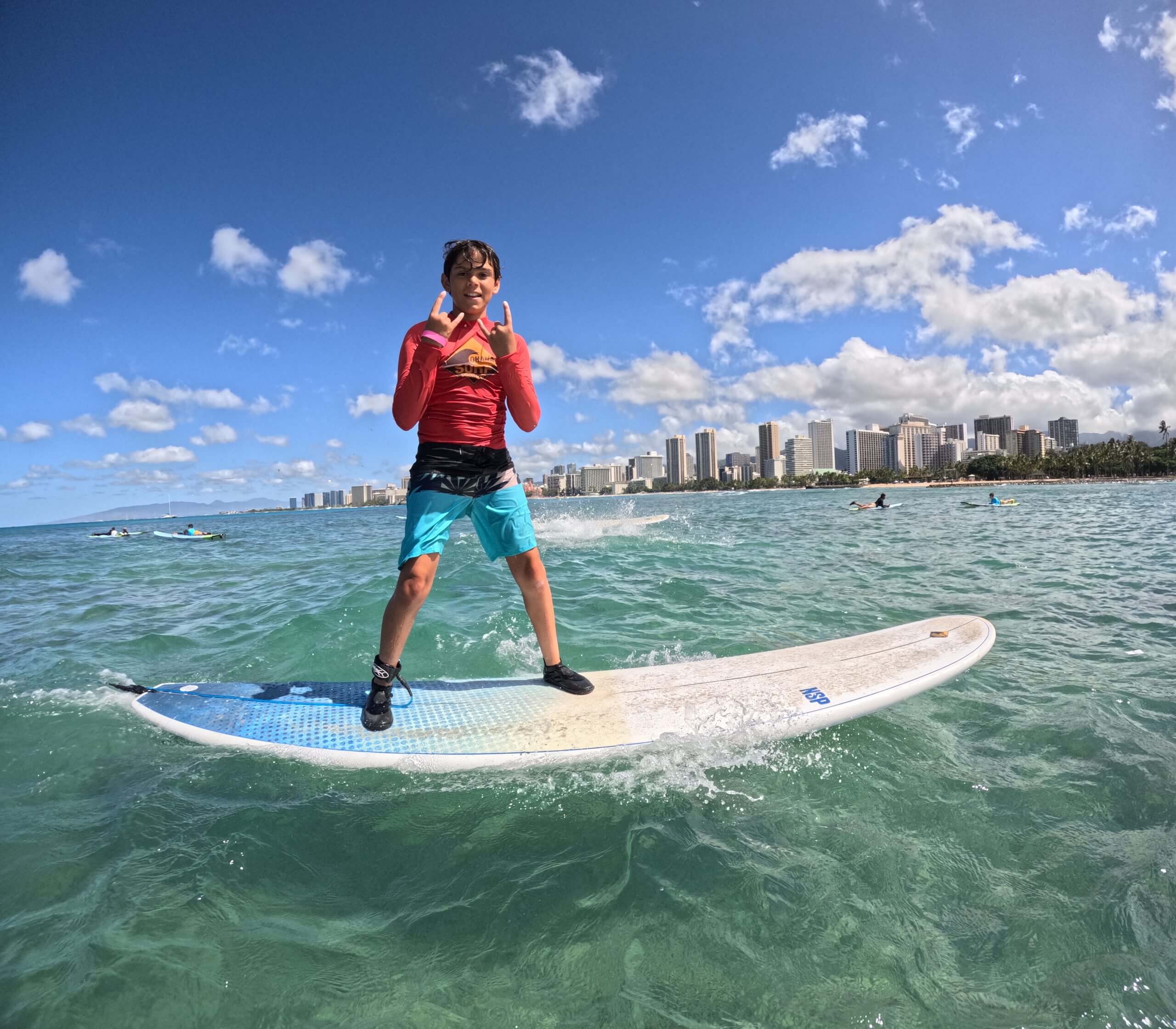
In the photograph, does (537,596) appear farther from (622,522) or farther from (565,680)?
(622,522)

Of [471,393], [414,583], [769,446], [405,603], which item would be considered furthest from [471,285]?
[769,446]

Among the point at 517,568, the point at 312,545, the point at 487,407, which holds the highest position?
the point at 487,407

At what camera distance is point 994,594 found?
7.38 m

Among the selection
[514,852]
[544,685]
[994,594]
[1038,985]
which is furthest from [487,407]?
[994,594]

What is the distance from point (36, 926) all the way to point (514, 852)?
5.20ft

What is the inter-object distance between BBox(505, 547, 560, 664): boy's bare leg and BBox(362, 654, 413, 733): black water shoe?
34.6 inches

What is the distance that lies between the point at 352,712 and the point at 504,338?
7.72 feet

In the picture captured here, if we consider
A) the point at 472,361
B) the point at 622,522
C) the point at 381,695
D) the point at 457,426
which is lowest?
the point at 622,522

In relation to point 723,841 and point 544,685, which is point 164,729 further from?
point 723,841

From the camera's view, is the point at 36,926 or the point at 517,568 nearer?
the point at 36,926

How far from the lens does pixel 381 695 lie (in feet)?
10.8

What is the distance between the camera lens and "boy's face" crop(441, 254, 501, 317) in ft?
10.4

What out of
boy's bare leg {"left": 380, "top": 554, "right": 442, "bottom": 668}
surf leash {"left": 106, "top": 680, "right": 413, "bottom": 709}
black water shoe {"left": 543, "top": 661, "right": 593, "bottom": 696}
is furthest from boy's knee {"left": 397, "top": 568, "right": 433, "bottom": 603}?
black water shoe {"left": 543, "top": 661, "right": 593, "bottom": 696}

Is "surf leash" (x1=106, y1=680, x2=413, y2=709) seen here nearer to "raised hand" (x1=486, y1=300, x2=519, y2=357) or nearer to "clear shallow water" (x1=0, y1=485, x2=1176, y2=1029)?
"clear shallow water" (x1=0, y1=485, x2=1176, y2=1029)
